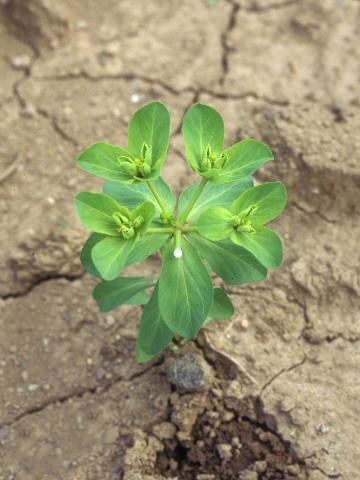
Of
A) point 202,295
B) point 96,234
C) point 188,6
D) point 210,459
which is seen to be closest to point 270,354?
point 210,459

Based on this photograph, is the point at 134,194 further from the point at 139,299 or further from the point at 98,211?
the point at 139,299

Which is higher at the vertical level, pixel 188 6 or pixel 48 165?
pixel 188 6

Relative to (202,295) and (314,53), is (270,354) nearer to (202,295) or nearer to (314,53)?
(202,295)

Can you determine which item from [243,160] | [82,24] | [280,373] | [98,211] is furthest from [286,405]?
[82,24]

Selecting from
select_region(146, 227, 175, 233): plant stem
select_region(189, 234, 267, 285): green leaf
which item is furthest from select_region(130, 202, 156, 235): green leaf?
select_region(189, 234, 267, 285): green leaf

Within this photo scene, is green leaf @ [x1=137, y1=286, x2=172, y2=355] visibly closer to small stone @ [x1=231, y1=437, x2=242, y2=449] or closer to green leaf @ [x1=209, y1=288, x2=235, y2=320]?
green leaf @ [x1=209, y1=288, x2=235, y2=320]

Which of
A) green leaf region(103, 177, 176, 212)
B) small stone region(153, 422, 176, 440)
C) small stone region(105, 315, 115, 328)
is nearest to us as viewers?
green leaf region(103, 177, 176, 212)

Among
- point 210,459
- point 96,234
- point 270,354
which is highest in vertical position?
point 96,234
